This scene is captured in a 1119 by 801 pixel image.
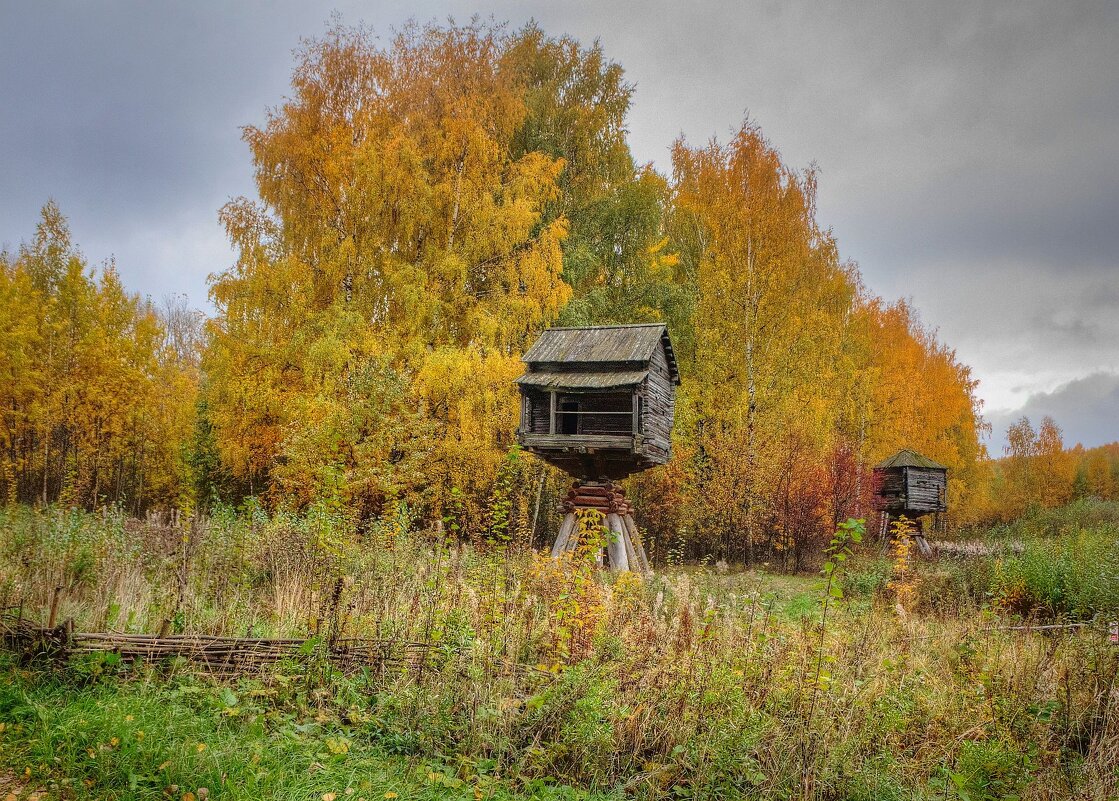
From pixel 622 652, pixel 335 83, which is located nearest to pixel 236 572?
pixel 622 652

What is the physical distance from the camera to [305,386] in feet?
45.6

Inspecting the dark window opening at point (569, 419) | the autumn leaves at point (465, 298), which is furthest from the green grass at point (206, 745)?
the dark window opening at point (569, 419)

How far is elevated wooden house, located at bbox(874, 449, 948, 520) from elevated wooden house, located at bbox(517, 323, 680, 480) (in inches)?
367

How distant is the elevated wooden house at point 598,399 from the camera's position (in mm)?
11039

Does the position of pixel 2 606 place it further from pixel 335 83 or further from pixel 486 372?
pixel 335 83

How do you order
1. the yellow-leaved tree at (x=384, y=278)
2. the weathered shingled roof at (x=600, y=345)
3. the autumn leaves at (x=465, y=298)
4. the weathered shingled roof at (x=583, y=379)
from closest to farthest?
the weathered shingled roof at (x=583, y=379), the weathered shingled roof at (x=600, y=345), the yellow-leaved tree at (x=384, y=278), the autumn leaves at (x=465, y=298)

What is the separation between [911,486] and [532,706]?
16772 mm

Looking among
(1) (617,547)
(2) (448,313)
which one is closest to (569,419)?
(1) (617,547)

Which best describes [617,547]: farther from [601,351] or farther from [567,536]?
[601,351]

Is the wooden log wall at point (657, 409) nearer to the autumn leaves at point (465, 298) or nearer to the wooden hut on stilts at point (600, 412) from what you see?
the wooden hut on stilts at point (600, 412)

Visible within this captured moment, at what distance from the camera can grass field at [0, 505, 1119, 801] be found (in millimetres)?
3660

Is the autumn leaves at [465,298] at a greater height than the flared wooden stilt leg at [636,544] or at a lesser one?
greater

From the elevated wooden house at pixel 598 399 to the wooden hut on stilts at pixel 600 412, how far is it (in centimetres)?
2

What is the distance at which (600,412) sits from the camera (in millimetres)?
11008
